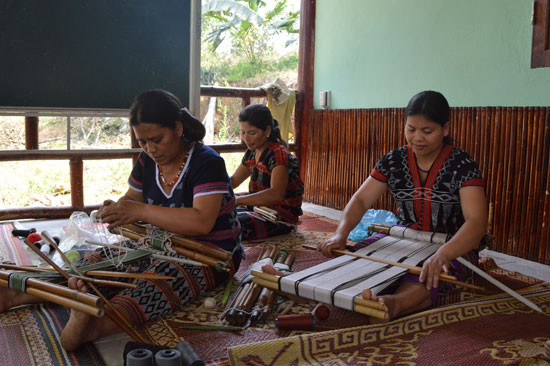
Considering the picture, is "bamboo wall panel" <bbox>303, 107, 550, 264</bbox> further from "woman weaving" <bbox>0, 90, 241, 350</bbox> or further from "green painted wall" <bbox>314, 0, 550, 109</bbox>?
"woman weaving" <bbox>0, 90, 241, 350</bbox>

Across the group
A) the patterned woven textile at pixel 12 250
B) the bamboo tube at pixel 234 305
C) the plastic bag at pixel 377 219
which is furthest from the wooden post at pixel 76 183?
the bamboo tube at pixel 234 305

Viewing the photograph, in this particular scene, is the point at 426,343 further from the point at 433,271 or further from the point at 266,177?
the point at 266,177

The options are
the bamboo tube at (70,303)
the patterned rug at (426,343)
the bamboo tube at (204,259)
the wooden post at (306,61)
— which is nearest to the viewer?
the bamboo tube at (70,303)

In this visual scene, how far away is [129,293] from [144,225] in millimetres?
398

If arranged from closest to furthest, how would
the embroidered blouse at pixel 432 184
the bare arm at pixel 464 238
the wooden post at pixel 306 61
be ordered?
1. the bare arm at pixel 464 238
2. the embroidered blouse at pixel 432 184
3. the wooden post at pixel 306 61

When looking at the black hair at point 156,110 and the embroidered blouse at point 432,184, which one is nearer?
the black hair at point 156,110

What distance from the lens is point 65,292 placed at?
1.60 meters

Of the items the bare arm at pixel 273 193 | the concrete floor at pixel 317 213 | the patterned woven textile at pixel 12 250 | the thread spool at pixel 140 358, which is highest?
the bare arm at pixel 273 193

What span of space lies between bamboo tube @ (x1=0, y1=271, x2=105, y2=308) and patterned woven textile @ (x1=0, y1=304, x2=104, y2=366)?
0.22 m

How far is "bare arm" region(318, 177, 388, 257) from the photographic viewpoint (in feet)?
7.22

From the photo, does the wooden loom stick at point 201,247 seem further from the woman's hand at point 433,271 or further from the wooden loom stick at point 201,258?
the woman's hand at point 433,271

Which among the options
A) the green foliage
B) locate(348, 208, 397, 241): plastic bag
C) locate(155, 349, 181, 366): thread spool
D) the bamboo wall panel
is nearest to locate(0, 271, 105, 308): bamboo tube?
locate(155, 349, 181, 366): thread spool

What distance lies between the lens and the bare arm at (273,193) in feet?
10.6

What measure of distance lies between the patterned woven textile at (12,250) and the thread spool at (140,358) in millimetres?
1600
